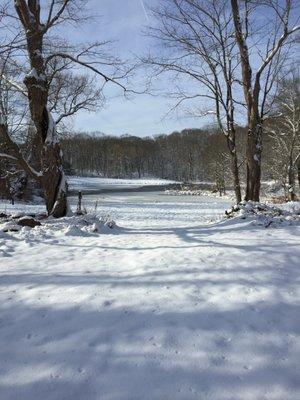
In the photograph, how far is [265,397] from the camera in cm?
280

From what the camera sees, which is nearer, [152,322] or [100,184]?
[152,322]

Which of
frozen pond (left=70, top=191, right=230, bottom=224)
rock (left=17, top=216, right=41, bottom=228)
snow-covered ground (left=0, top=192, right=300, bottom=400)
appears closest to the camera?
snow-covered ground (left=0, top=192, right=300, bottom=400)

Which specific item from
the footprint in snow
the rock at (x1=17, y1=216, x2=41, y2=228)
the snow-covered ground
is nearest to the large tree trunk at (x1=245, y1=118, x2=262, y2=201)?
the snow-covered ground

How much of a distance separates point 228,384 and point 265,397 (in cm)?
28

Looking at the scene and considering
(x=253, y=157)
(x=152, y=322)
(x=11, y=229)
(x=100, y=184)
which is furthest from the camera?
(x=100, y=184)

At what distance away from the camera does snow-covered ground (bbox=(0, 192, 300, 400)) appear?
2.94m

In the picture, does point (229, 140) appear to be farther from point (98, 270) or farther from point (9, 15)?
point (98, 270)

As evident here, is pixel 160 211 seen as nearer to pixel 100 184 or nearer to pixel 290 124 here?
pixel 290 124

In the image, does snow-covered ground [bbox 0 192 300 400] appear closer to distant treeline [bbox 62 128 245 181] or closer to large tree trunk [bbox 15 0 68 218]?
large tree trunk [bbox 15 0 68 218]

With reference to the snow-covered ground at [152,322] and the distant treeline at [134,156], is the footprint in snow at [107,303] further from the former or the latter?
the distant treeline at [134,156]

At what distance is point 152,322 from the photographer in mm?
3871

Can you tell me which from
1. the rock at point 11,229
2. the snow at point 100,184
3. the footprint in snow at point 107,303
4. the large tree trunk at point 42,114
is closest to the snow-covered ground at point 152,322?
the footprint in snow at point 107,303

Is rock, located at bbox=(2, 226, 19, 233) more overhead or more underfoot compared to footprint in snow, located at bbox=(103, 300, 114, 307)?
more overhead

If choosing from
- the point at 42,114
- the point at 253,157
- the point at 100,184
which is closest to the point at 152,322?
the point at 42,114
